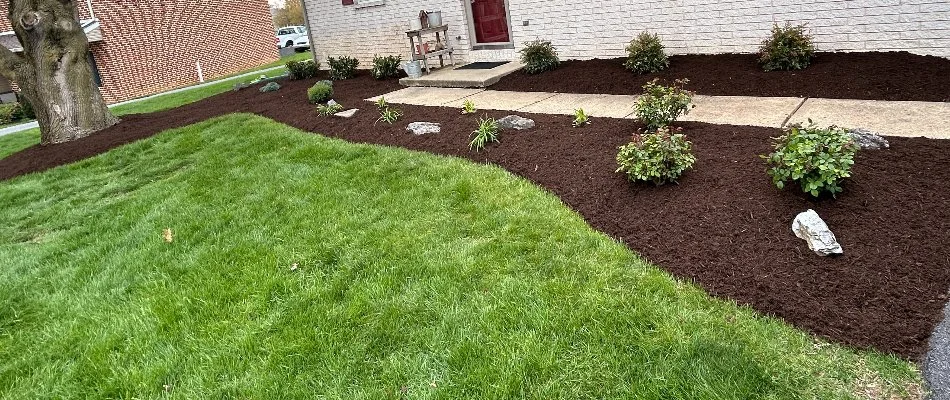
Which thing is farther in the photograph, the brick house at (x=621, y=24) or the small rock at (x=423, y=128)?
the small rock at (x=423, y=128)

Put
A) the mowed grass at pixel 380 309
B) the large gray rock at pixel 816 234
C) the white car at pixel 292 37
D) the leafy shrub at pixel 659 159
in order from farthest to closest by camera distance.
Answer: the white car at pixel 292 37
the leafy shrub at pixel 659 159
the large gray rock at pixel 816 234
the mowed grass at pixel 380 309

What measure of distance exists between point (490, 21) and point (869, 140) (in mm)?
6973

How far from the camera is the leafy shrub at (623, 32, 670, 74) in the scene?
22.5ft

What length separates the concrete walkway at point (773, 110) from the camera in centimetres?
409

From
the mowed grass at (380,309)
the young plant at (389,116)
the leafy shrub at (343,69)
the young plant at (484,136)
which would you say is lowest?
the mowed grass at (380,309)

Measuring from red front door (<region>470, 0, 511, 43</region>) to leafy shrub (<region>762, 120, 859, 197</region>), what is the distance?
681 cm

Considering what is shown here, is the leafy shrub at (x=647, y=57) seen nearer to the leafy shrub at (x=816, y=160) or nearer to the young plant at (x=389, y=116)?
the young plant at (x=389, y=116)

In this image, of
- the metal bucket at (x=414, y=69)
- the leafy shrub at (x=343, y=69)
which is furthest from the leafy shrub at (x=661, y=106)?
the leafy shrub at (x=343, y=69)

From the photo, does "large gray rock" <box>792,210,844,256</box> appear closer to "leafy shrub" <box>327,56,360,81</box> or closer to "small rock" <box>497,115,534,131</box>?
"small rock" <box>497,115,534,131</box>

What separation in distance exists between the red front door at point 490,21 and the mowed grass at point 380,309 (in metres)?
5.26

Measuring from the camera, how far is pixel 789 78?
573 cm

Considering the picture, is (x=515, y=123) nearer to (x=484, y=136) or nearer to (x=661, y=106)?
(x=484, y=136)

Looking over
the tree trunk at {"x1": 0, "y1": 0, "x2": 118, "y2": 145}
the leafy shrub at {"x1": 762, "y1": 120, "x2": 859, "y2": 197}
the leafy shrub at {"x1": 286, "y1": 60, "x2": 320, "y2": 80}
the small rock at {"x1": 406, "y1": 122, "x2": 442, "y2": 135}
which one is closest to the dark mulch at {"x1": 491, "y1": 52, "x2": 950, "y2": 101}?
the small rock at {"x1": 406, "y1": 122, "x2": 442, "y2": 135}

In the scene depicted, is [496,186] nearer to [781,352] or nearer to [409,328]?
[409,328]
